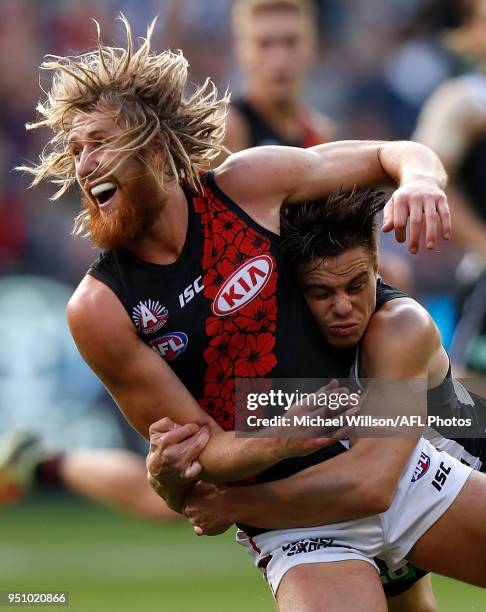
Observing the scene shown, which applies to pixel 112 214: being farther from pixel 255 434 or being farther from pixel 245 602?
pixel 245 602

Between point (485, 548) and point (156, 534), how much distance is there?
544 centimetres

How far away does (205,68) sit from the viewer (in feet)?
34.7

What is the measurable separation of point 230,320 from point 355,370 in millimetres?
481

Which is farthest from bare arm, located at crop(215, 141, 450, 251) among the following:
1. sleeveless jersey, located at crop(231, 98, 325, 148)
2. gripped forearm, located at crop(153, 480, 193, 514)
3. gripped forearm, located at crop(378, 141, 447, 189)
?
sleeveless jersey, located at crop(231, 98, 325, 148)

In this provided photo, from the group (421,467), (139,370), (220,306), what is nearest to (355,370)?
(421,467)

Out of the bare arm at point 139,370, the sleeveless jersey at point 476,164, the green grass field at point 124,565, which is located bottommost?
the green grass field at point 124,565

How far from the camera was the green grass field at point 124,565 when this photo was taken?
266 inches

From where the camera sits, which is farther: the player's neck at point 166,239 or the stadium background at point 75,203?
the stadium background at point 75,203

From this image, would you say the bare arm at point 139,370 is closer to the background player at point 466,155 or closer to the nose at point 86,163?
the nose at point 86,163

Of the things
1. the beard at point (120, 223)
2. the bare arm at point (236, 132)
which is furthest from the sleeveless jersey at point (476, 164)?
the beard at point (120, 223)

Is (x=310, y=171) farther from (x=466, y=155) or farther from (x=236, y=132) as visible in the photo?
(x=466, y=155)

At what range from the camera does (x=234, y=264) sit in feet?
13.3

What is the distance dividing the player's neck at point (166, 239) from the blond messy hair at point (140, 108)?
100 mm

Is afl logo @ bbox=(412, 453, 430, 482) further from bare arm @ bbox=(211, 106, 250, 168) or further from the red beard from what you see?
bare arm @ bbox=(211, 106, 250, 168)
